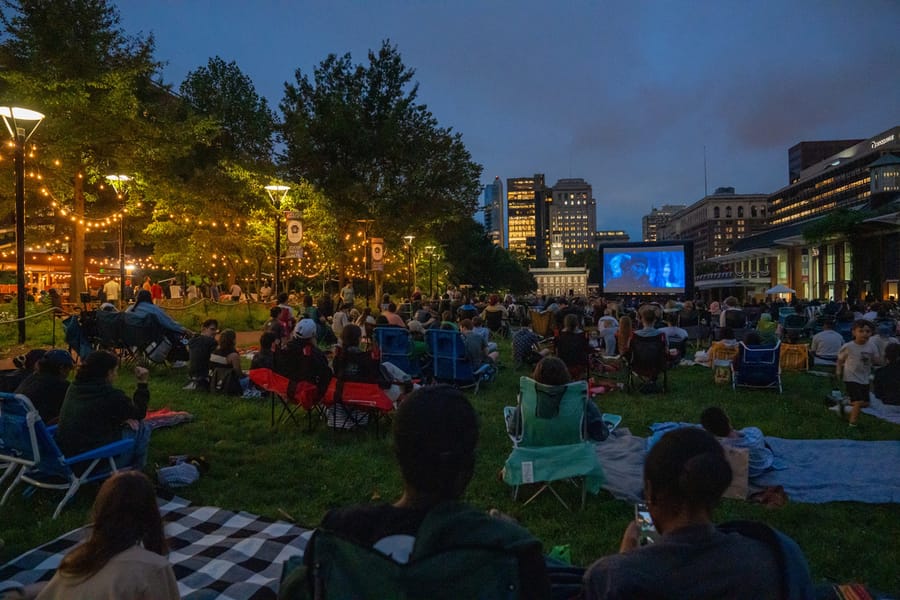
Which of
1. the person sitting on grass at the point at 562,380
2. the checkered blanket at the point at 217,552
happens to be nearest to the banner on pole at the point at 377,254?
the person sitting on grass at the point at 562,380

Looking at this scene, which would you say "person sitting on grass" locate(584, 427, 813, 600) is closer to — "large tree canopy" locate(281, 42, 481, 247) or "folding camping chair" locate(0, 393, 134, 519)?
"folding camping chair" locate(0, 393, 134, 519)

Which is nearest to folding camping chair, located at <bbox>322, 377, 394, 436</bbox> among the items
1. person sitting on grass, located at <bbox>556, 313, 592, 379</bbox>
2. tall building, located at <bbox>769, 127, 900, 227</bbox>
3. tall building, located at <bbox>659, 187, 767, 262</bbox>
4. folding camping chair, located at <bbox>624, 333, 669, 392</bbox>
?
person sitting on grass, located at <bbox>556, 313, 592, 379</bbox>

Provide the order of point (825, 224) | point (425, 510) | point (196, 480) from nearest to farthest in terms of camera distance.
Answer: point (425, 510), point (196, 480), point (825, 224)

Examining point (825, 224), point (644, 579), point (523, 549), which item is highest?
point (825, 224)

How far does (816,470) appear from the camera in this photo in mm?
5965

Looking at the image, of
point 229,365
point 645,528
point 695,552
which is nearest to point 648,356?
point 229,365

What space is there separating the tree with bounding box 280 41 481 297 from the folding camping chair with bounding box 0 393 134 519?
77.1 ft

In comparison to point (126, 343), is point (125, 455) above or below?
below

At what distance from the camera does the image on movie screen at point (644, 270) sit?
2775 cm

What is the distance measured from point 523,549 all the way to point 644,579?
0.41m

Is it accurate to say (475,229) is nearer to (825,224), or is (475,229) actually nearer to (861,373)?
(825,224)

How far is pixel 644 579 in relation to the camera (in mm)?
1641

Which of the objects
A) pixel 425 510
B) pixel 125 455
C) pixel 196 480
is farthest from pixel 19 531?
pixel 425 510

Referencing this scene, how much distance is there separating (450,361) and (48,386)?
19.0 ft
